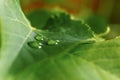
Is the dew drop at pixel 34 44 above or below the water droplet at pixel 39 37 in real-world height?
above

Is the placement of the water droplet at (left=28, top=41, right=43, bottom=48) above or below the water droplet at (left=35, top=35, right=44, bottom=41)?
above

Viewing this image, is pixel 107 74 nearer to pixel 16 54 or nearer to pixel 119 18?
pixel 16 54

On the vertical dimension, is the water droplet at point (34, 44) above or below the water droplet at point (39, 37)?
above

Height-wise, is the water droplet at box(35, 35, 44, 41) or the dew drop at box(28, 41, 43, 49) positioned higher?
the dew drop at box(28, 41, 43, 49)

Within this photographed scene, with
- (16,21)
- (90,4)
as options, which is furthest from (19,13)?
(90,4)
